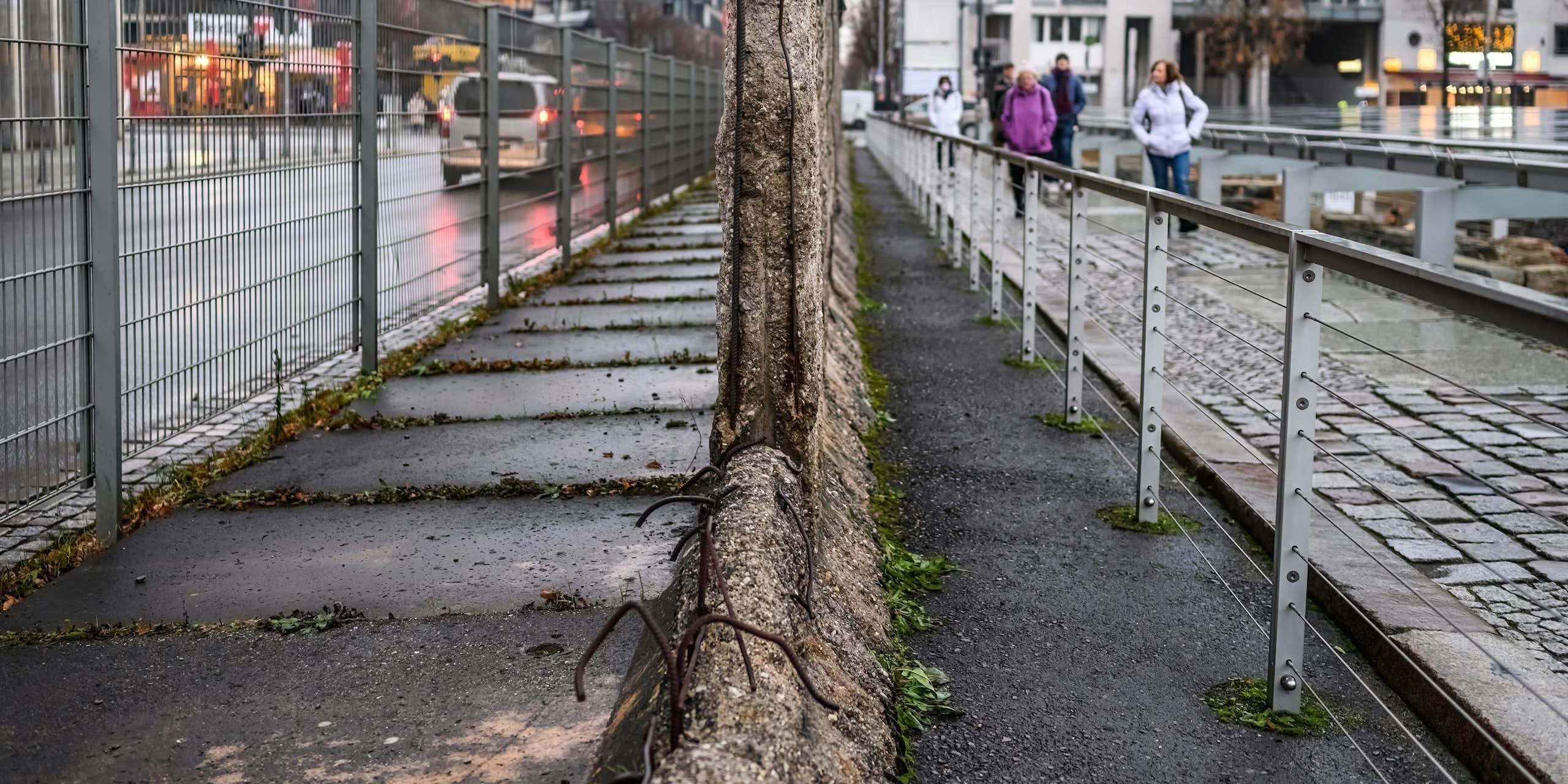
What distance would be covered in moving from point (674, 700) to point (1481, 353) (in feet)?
25.7

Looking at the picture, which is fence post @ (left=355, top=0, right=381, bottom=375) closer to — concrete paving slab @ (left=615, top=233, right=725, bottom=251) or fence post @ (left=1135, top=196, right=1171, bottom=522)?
fence post @ (left=1135, top=196, right=1171, bottom=522)

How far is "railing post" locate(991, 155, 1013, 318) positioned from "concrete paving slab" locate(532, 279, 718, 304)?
2032 millimetres

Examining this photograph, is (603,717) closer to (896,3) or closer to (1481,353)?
(1481,353)

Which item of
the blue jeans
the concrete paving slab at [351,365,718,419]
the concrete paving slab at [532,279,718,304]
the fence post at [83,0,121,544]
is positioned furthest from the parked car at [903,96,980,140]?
the fence post at [83,0,121,544]

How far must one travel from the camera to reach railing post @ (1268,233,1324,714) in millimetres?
4156

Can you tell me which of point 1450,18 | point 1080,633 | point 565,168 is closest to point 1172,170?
point 565,168

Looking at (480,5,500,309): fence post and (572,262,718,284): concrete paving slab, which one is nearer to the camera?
(480,5,500,309): fence post

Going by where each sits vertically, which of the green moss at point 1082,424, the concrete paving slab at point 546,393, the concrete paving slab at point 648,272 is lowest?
the green moss at point 1082,424

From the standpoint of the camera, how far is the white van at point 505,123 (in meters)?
10.5

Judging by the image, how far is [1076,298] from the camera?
7703mm

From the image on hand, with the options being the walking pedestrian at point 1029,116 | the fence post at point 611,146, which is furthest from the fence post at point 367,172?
the walking pedestrian at point 1029,116

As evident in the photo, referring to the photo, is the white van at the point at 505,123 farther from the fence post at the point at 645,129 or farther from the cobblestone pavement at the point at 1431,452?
the fence post at the point at 645,129

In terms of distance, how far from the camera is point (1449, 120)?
104ft

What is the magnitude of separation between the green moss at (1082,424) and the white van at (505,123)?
430 centimetres
